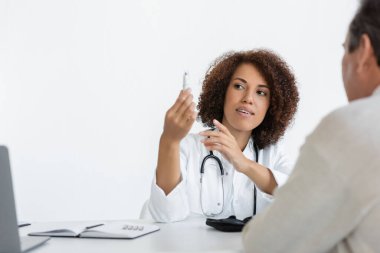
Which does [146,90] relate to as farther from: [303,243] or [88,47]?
[303,243]

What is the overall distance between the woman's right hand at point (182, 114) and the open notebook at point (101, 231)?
35 cm

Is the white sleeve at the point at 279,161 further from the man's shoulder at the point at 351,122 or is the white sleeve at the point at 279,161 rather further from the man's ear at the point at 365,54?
the man's shoulder at the point at 351,122

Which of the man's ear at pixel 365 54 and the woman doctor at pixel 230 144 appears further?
the woman doctor at pixel 230 144

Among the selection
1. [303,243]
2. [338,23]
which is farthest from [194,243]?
[338,23]

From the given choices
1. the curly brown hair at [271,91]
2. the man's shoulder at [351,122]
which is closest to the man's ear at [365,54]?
the man's shoulder at [351,122]

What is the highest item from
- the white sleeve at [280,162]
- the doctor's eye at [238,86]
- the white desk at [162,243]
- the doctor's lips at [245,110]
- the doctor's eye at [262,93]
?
the doctor's eye at [238,86]

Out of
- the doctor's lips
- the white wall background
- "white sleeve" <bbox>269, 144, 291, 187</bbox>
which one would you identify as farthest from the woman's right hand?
the white wall background

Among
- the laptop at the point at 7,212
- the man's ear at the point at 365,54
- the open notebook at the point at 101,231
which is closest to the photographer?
the man's ear at the point at 365,54

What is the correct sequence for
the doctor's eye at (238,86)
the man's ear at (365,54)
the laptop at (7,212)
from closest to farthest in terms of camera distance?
the man's ear at (365,54), the laptop at (7,212), the doctor's eye at (238,86)

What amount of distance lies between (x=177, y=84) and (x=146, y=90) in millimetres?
214

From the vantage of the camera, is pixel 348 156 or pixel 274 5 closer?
→ pixel 348 156

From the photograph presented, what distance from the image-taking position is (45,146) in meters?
3.48

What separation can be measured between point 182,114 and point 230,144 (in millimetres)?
279

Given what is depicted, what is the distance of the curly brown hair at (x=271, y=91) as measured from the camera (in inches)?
94.4
